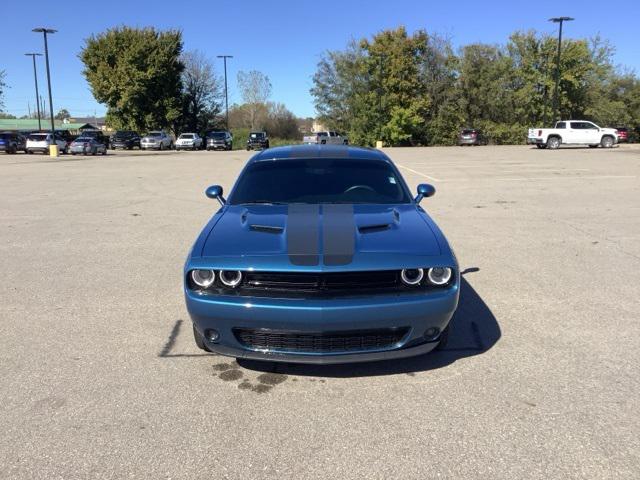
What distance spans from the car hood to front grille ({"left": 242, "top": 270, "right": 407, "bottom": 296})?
0.25 ft

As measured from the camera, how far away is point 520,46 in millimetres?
53812

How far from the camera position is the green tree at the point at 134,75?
53500 mm

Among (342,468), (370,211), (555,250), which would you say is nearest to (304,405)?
(342,468)

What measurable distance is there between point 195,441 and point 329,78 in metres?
60.0

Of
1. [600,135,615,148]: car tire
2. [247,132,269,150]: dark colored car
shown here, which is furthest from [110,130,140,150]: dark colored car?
[600,135,615,148]: car tire

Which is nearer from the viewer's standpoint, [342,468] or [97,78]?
[342,468]

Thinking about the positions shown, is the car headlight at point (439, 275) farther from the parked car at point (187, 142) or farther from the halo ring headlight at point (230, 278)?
the parked car at point (187, 142)

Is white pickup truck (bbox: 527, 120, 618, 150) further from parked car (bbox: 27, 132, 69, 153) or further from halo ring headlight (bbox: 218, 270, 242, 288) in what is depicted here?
halo ring headlight (bbox: 218, 270, 242, 288)

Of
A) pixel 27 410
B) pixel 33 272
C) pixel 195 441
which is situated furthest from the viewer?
pixel 33 272

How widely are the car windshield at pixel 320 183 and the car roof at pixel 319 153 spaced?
80 millimetres

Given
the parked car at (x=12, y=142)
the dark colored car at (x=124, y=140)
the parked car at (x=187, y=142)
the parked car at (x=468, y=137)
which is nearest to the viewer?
the parked car at (x=12, y=142)

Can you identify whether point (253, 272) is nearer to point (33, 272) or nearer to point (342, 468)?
point (342, 468)

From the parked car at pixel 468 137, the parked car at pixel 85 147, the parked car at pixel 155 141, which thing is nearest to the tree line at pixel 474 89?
the parked car at pixel 468 137

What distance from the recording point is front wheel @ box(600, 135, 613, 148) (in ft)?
125
